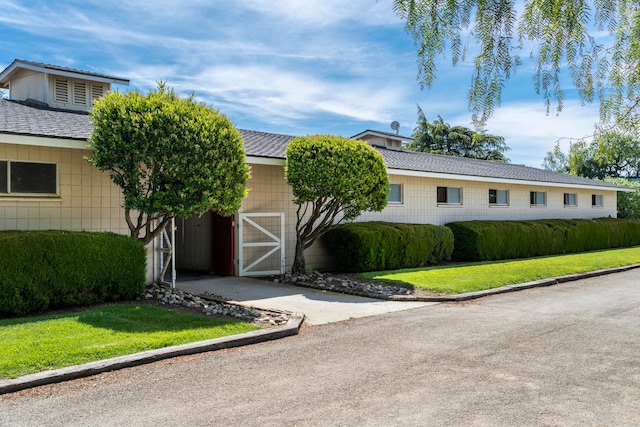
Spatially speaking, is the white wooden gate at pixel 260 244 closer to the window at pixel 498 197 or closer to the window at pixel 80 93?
the window at pixel 80 93

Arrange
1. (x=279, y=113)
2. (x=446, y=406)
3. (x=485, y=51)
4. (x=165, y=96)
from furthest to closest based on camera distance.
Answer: (x=279, y=113) < (x=165, y=96) < (x=446, y=406) < (x=485, y=51)

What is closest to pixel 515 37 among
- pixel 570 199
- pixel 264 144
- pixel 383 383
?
pixel 383 383

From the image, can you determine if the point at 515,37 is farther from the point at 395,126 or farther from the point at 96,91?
the point at 395,126

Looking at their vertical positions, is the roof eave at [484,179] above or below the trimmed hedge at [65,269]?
above

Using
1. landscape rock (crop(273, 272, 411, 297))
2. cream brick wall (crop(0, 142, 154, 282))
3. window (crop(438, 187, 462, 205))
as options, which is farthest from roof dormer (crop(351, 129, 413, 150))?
cream brick wall (crop(0, 142, 154, 282))

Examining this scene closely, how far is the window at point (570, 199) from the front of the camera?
2744 cm

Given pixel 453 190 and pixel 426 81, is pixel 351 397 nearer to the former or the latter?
pixel 426 81

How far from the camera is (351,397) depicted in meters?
4.95

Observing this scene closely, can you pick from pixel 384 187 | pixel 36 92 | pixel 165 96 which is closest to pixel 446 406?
pixel 165 96

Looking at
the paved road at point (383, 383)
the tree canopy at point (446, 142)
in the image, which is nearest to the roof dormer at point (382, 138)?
the paved road at point (383, 383)

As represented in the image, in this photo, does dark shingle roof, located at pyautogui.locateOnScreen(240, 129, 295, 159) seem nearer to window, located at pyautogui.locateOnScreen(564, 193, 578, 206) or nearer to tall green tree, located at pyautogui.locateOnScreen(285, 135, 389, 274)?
tall green tree, located at pyautogui.locateOnScreen(285, 135, 389, 274)

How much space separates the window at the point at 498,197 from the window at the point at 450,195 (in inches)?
89.7

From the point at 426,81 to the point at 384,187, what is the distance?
956 cm

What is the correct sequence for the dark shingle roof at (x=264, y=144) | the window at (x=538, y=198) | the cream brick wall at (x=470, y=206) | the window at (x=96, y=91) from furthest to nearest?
the window at (x=538, y=198)
the cream brick wall at (x=470, y=206)
the window at (x=96, y=91)
the dark shingle roof at (x=264, y=144)
